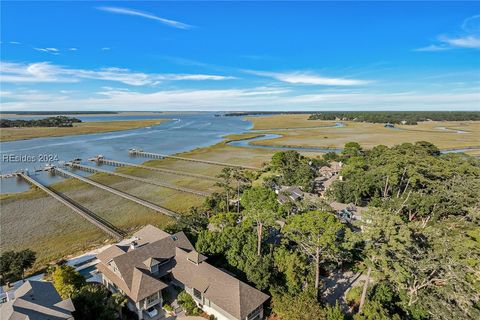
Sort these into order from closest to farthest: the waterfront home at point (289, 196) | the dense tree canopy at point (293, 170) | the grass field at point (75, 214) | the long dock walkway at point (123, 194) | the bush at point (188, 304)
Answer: the bush at point (188, 304) → the grass field at point (75, 214) → the waterfront home at point (289, 196) → the long dock walkway at point (123, 194) → the dense tree canopy at point (293, 170)

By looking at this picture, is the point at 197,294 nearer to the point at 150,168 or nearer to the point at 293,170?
the point at 293,170

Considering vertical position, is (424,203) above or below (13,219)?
above

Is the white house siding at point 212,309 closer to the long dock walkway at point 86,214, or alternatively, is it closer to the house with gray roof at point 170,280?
the house with gray roof at point 170,280

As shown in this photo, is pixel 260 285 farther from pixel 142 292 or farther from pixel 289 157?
pixel 289 157

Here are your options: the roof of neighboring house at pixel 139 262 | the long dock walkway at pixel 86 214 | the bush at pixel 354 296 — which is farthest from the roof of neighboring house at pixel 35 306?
the bush at pixel 354 296

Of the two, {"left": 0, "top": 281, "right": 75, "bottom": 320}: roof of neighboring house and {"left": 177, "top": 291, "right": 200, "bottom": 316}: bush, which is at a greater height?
{"left": 0, "top": 281, "right": 75, "bottom": 320}: roof of neighboring house

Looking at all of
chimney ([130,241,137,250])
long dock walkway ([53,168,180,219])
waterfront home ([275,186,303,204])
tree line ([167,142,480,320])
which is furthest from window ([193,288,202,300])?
waterfront home ([275,186,303,204])

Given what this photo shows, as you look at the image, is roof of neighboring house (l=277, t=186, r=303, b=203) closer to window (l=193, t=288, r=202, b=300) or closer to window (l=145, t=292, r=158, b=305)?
window (l=193, t=288, r=202, b=300)

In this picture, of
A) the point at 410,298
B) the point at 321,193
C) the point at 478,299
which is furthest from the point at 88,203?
the point at 478,299
